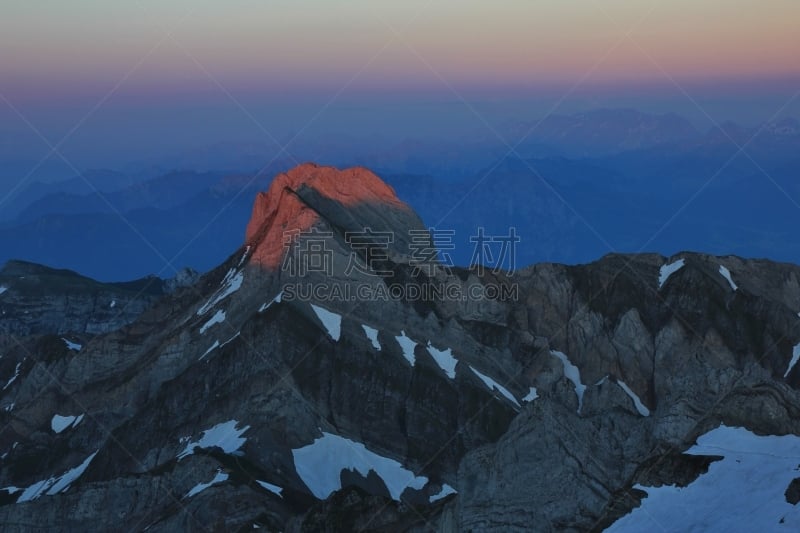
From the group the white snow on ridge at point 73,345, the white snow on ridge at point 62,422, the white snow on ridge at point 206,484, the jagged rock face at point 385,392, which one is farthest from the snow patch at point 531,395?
the white snow on ridge at point 73,345

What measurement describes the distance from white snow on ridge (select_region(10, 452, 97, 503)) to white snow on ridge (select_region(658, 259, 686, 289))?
5977 centimetres

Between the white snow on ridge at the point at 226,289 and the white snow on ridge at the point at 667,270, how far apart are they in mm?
43071

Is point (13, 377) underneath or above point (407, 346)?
above

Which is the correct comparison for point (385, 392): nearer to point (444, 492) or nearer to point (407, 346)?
point (407, 346)

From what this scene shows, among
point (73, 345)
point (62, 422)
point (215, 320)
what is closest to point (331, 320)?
point (215, 320)

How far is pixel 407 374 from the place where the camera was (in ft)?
408

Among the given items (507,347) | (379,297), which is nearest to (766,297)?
(507,347)

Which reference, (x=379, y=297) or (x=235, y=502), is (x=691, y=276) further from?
(x=235, y=502)

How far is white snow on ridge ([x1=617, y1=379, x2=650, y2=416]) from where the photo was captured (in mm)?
132500

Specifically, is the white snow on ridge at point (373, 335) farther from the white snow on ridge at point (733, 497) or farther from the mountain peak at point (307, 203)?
the white snow on ridge at point (733, 497)

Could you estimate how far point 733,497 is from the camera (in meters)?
68.8

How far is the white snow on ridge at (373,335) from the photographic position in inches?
4956

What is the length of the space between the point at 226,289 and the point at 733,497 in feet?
252

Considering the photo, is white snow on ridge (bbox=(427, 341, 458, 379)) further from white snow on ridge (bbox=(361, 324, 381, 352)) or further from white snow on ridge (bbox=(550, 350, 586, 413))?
white snow on ridge (bbox=(550, 350, 586, 413))
